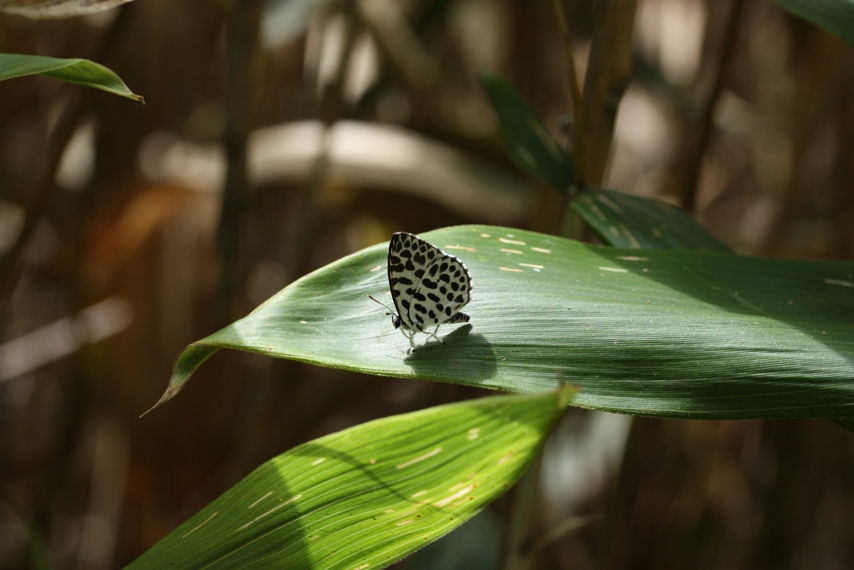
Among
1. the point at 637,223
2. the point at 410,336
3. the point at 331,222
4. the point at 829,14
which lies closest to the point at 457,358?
the point at 410,336

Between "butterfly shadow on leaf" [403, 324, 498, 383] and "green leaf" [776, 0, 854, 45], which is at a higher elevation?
"green leaf" [776, 0, 854, 45]

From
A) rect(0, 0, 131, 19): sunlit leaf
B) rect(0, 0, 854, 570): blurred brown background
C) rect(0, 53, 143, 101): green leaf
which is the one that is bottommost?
rect(0, 0, 854, 570): blurred brown background

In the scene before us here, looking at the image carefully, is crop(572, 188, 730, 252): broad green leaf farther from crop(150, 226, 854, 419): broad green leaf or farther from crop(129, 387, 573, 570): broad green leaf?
crop(129, 387, 573, 570): broad green leaf

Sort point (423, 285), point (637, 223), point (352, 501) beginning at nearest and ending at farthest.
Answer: point (352, 501) → point (423, 285) → point (637, 223)

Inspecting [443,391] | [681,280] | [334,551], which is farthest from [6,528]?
[681,280]

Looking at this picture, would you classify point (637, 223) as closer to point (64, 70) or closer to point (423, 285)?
point (423, 285)

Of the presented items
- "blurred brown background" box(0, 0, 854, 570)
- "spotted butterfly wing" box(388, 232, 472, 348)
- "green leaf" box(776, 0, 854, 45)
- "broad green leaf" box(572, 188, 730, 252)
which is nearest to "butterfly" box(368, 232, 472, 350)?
"spotted butterfly wing" box(388, 232, 472, 348)

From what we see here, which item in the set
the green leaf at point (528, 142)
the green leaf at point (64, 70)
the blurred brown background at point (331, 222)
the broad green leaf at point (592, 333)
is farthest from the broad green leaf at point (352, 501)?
the blurred brown background at point (331, 222)
